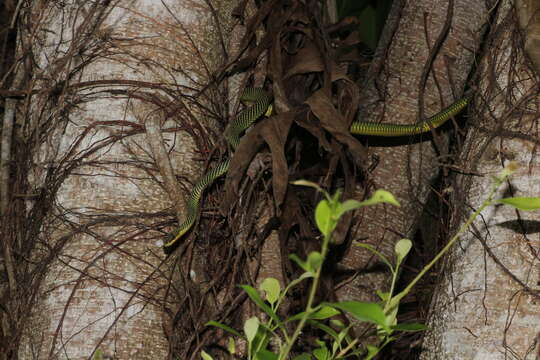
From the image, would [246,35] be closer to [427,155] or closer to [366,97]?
[366,97]

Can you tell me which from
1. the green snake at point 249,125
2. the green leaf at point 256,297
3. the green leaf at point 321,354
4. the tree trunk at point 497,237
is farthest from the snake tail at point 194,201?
the green leaf at point 256,297

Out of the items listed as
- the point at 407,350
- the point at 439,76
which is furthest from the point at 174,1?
the point at 407,350

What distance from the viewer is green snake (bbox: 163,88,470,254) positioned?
2.47m

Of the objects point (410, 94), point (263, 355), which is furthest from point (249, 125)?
Answer: point (263, 355)

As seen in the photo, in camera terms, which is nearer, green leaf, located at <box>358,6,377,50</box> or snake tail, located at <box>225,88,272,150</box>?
snake tail, located at <box>225,88,272,150</box>

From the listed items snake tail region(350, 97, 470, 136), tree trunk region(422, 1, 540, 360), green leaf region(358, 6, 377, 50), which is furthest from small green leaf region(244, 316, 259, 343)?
green leaf region(358, 6, 377, 50)

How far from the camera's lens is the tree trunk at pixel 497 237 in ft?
6.25

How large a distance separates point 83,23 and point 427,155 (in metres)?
1.45

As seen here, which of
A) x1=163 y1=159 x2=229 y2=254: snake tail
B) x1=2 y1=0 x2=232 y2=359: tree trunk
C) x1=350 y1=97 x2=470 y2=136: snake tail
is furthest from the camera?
x1=350 y1=97 x2=470 y2=136: snake tail

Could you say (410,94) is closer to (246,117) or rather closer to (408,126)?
(408,126)

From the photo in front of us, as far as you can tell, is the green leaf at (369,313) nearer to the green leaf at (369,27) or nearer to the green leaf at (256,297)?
the green leaf at (256,297)

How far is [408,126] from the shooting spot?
2.79 metres

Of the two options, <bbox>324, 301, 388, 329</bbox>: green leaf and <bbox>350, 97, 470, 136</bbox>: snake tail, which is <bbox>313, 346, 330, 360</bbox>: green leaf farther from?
<bbox>350, 97, 470, 136</bbox>: snake tail

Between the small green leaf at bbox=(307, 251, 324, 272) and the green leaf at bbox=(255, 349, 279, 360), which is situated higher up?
the small green leaf at bbox=(307, 251, 324, 272)
